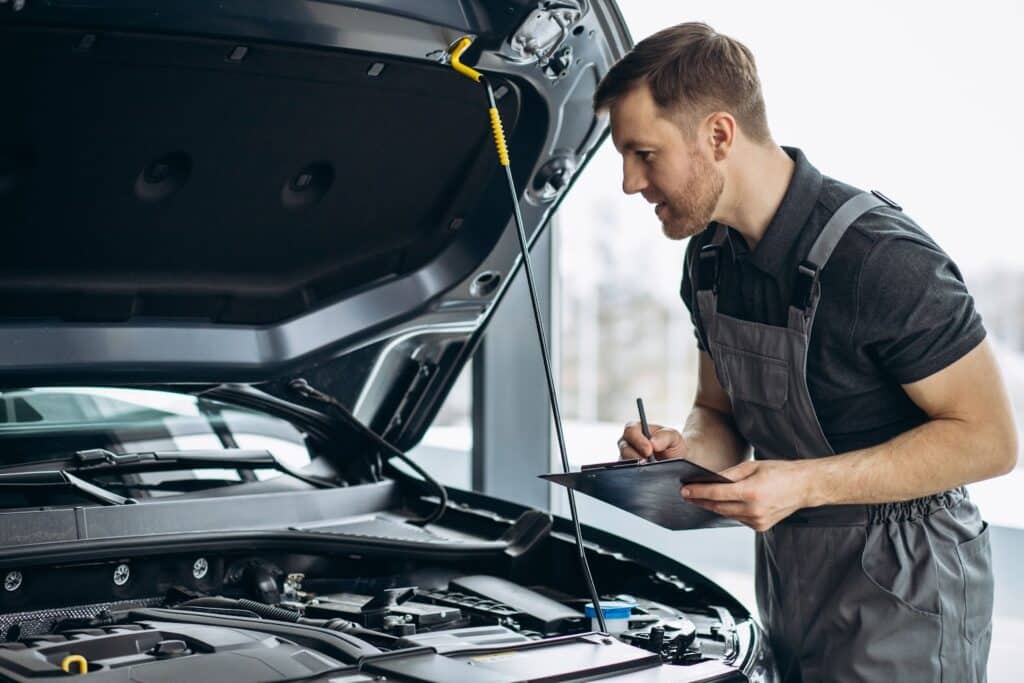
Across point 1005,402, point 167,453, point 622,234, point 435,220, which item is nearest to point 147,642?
point 167,453

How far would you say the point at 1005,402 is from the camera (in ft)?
5.16

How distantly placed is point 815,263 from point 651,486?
0.41 meters

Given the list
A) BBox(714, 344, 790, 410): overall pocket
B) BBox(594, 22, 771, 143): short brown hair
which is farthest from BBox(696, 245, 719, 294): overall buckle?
BBox(594, 22, 771, 143): short brown hair

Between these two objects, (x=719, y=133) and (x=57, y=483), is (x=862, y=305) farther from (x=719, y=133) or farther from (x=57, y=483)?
(x=57, y=483)

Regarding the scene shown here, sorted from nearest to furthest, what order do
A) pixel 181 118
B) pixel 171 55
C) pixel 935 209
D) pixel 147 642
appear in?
1. pixel 147 642
2. pixel 171 55
3. pixel 181 118
4. pixel 935 209

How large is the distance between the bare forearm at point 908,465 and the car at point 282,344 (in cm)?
25

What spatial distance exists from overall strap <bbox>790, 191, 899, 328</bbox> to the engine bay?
17.7 inches

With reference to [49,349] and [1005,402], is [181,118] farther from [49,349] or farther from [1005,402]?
[1005,402]

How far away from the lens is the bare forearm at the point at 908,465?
1.53 meters

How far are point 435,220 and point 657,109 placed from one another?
467mm

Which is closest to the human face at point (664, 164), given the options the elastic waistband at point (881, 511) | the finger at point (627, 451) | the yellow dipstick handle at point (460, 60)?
the yellow dipstick handle at point (460, 60)

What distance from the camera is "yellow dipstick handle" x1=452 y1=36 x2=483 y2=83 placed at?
1.55 m

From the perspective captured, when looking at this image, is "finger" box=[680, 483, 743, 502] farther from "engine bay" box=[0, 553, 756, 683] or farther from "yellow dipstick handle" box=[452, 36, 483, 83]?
"yellow dipstick handle" box=[452, 36, 483, 83]

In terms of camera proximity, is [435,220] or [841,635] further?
[435,220]
